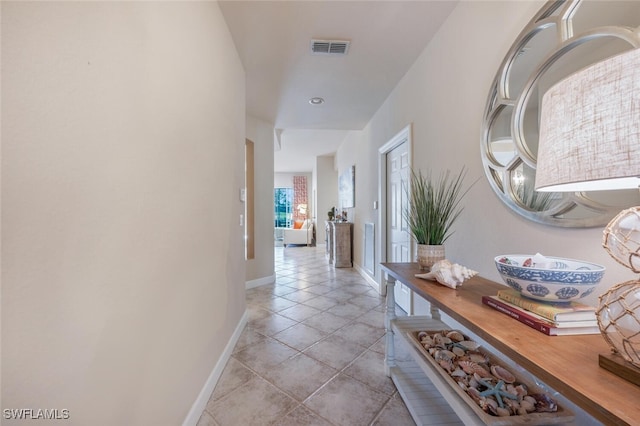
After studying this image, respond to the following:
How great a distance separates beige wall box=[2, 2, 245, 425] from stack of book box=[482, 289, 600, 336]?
1.23 metres

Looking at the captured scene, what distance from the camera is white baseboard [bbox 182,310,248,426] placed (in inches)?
52.0

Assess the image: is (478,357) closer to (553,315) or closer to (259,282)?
(553,315)

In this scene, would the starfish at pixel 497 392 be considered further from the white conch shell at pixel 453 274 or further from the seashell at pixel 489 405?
the white conch shell at pixel 453 274

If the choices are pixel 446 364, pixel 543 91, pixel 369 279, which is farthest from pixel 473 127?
pixel 369 279

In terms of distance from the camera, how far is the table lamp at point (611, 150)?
47 centimetres

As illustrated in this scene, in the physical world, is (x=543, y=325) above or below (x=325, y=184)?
below

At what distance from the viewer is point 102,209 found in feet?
2.43

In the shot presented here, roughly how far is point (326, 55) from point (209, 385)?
2564mm

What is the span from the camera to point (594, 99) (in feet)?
1.70

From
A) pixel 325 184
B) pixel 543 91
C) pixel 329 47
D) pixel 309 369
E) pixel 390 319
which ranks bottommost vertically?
pixel 309 369

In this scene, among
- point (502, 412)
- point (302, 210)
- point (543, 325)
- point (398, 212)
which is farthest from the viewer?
point (302, 210)

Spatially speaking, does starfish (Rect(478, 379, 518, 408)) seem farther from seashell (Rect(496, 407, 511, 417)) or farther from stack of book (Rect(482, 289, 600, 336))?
stack of book (Rect(482, 289, 600, 336))

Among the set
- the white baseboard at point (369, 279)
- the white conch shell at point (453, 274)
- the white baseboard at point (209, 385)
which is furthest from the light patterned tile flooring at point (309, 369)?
the white conch shell at point (453, 274)

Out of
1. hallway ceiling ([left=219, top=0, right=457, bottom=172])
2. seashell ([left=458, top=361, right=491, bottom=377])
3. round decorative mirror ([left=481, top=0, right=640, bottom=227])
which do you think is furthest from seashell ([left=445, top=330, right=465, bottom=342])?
hallway ceiling ([left=219, top=0, right=457, bottom=172])
